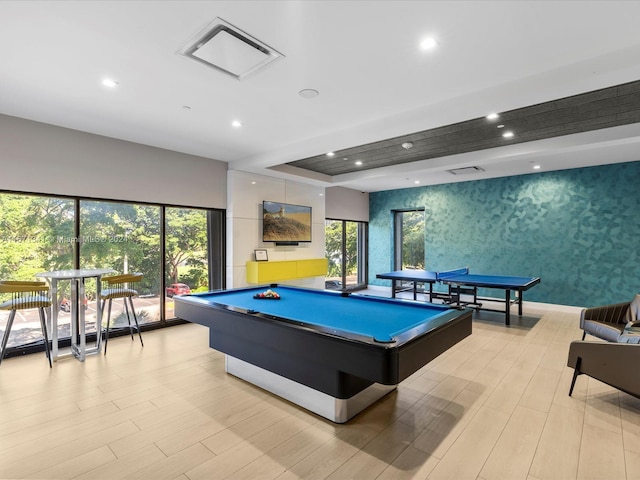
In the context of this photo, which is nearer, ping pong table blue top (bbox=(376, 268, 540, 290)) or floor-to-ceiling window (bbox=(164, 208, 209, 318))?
ping pong table blue top (bbox=(376, 268, 540, 290))

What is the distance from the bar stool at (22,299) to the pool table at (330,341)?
1672mm

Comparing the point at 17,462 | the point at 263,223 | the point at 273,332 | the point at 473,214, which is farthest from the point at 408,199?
the point at 17,462

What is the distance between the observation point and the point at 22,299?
387 cm

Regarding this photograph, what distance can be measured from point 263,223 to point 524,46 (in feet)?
16.9

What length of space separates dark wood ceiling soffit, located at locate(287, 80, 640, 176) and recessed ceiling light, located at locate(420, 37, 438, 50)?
1.92 meters

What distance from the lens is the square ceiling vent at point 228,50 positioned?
2502mm

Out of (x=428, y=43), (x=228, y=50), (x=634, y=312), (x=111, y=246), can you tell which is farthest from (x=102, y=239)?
(x=634, y=312)

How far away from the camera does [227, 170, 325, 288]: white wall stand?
637 centimetres

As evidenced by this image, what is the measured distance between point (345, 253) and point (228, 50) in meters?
7.47

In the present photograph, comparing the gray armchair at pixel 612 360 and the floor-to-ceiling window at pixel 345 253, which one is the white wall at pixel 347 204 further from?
the gray armchair at pixel 612 360

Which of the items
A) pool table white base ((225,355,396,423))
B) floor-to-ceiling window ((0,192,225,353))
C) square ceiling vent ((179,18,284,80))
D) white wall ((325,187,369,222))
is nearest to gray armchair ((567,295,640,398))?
pool table white base ((225,355,396,423))

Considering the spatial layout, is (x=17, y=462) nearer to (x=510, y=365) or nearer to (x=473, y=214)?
(x=510, y=365)

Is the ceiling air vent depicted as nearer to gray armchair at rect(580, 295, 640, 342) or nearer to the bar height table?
gray armchair at rect(580, 295, 640, 342)

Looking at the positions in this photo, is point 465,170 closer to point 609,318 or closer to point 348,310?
point 609,318
